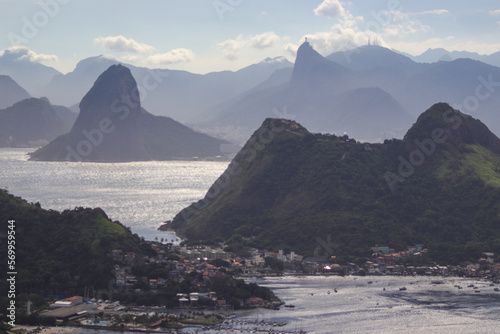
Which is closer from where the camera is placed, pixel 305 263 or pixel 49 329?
pixel 49 329

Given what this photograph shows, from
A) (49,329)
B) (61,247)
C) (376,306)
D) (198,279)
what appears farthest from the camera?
(61,247)

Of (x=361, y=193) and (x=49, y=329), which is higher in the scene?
(x=361, y=193)

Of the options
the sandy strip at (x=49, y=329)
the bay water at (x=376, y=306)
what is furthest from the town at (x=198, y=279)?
the bay water at (x=376, y=306)

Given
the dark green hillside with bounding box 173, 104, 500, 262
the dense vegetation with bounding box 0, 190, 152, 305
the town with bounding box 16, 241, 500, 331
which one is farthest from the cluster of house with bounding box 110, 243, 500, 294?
the dense vegetation with bounding box 0, 190, 152, 305

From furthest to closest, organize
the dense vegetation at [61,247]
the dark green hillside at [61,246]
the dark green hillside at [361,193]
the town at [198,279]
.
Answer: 1. the dark green hillside at [361,193]
2. the dark green hillside at [61,246]
3. the dense vegetation at [61,247]
4. the town at [198,279]

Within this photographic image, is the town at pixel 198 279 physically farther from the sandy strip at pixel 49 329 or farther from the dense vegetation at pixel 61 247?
the dense vegetation at pixel 61 247

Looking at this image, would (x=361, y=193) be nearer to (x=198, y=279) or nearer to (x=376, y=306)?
(x=376, y=306)

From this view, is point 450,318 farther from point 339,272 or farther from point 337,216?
point 337,216

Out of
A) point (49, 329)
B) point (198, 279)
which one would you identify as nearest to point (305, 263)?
point (198, 279)
